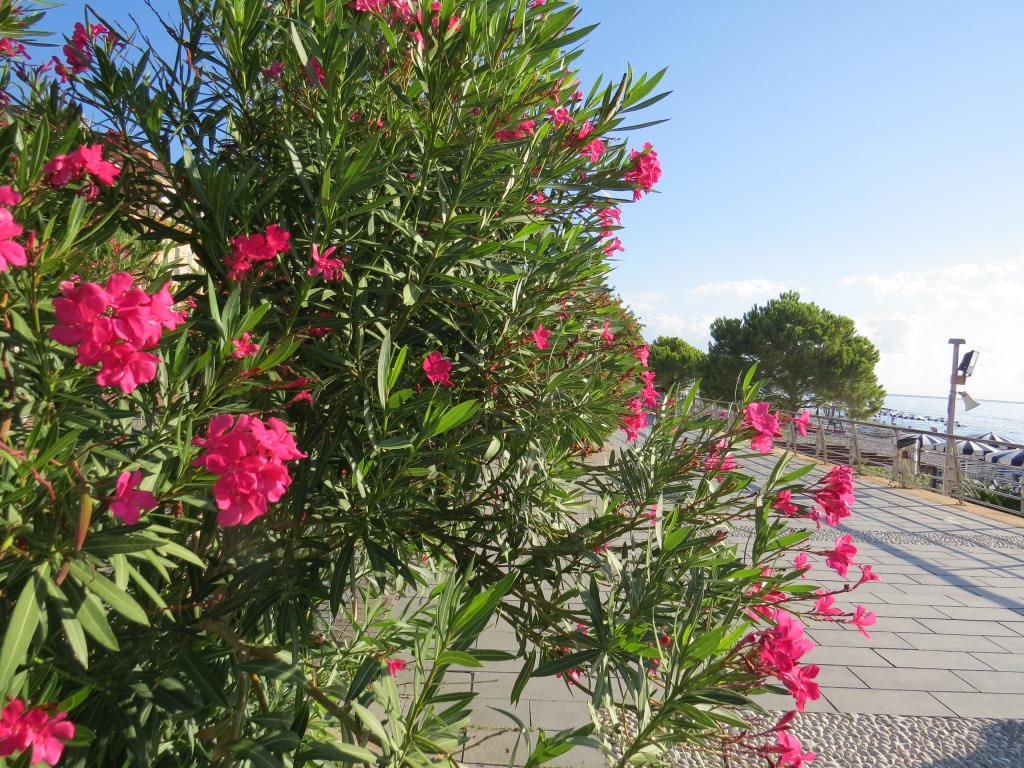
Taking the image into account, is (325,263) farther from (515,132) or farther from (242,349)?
(515,132)

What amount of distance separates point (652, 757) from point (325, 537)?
0.77m

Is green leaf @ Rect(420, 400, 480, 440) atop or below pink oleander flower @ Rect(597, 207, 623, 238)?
below

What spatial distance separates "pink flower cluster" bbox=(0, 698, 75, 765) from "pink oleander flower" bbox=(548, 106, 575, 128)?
1.39 meters

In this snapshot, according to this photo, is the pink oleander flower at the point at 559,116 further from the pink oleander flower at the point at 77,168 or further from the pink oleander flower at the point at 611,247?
the pink oleander flower at the point at 77,168

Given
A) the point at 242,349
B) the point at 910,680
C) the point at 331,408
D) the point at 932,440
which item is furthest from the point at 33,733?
the point at 932,440

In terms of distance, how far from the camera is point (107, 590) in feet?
2.48

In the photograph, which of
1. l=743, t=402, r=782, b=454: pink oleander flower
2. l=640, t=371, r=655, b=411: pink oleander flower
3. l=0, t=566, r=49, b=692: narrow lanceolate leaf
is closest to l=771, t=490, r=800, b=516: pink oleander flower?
l=743, t=402, r=782, b=454: pink oleander flower

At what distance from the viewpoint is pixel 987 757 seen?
9.49ft

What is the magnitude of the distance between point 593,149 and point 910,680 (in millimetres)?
3705

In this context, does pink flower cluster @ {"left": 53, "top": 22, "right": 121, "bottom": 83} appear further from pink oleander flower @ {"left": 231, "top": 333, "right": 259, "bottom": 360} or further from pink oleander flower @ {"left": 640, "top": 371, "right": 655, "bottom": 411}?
pink oleander flower @ {"left": 640, "top": 371, "right": 655, "bottom": 411}

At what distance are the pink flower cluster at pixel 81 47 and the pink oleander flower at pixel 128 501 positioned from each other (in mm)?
936

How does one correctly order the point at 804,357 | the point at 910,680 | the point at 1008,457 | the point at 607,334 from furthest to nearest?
the point at 804,357, the point at 1008,457, the point at 910,680, the point at 607,334

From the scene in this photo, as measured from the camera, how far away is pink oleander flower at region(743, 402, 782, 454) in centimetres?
138

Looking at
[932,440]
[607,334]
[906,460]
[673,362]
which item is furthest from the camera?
[673,362]
